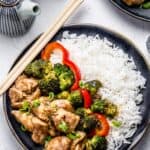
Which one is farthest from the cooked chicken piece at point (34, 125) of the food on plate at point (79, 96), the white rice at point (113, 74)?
the white rice at point (113, 74)

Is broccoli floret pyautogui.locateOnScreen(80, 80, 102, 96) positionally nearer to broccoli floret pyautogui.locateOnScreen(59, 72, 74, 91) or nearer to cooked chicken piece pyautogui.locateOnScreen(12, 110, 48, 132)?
broccoli floret pyautogui.locateOnScreen(59, 72, 74, 91)

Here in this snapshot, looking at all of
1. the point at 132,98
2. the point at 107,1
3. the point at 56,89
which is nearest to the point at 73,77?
the point at 56,89

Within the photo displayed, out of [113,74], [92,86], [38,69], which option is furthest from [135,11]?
[38,69]

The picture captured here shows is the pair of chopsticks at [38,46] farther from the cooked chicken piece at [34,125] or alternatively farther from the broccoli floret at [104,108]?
the broccoli floret at [104,108]

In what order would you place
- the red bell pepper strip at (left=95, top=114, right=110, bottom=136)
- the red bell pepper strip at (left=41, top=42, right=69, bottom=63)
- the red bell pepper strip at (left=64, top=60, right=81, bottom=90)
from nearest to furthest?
the red bell pepper strip at (left=95, top=114, right=110, bottom=136) < the red bell pepper strip at (left=64, top=60, right=81, bottom=90) < the red bell pepper strip at (left=41, top=42, right=69, bottom=63)

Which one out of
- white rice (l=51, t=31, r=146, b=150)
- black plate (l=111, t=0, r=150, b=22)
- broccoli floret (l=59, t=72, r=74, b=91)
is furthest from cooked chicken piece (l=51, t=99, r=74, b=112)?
black plate (l=111, t=0, r=150, b=22)

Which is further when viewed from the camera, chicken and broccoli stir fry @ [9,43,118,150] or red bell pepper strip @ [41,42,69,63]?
red bell pepper strip @ [41,42,69,63]

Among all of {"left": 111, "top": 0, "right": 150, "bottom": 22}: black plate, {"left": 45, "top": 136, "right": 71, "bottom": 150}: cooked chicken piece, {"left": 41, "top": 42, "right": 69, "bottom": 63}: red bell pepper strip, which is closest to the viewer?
{"left": 45, "top": 136, "right": 71, "bottom": 150}: cooked chicken piece
